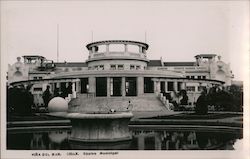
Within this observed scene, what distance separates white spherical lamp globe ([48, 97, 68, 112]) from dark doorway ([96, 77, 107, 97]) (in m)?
1.78

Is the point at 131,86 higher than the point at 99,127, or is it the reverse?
the point at 131,86

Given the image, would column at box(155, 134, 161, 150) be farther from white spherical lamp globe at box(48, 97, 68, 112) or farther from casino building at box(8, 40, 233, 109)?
white spherical lamp globe at box(48, 97, 68, 112)

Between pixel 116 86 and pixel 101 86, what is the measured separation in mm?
678

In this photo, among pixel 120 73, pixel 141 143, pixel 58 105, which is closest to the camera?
pixel 141 143

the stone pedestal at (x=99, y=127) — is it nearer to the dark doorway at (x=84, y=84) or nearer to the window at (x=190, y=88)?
the window at (x=190, y=88)

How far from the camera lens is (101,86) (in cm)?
1313

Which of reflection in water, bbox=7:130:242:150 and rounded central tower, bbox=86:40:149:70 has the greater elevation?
rounded central tower, bbox=86:40:149:70

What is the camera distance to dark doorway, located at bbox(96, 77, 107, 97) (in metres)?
12.8

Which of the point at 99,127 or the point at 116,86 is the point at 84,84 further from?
the point at 99,127

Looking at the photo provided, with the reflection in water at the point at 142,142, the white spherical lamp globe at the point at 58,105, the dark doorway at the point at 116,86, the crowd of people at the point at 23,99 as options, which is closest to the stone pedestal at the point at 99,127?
the reflection in water at the point at 142,142

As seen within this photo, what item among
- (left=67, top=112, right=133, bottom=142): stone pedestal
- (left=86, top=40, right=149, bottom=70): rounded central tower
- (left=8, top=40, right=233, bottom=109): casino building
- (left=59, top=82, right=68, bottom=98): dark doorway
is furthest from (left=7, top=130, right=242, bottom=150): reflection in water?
(left=86, top=40, right=149, bottom=70): rounded central tower

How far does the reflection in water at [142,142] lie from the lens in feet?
27.5

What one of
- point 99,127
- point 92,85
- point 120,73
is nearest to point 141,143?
point 99,127

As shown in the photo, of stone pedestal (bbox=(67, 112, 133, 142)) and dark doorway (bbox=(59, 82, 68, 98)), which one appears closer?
stone pedestal (bbox=(67, 112, 133, 142))
